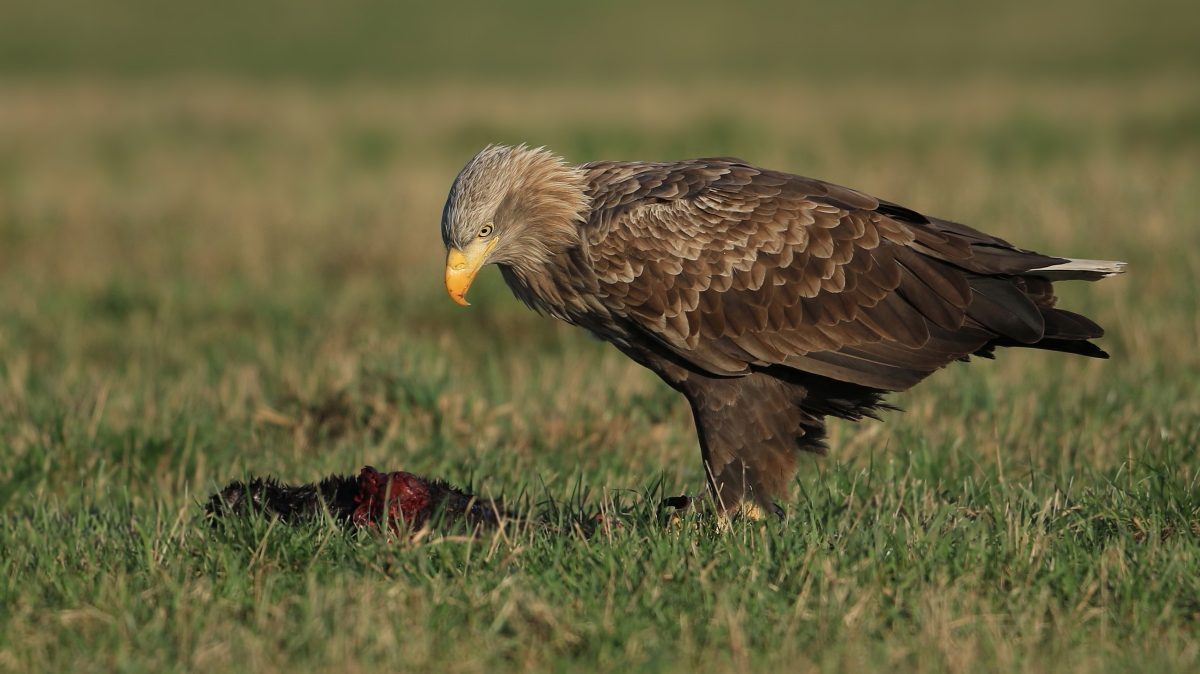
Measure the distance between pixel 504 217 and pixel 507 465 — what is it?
132 cm

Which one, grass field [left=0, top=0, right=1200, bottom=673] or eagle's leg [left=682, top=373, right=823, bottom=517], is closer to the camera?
grass field [left=0, top=0, right=1200, bottom=673]

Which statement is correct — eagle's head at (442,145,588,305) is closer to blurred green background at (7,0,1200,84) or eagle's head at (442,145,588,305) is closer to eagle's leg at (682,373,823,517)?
eagle's leg at (682,373,823,517)

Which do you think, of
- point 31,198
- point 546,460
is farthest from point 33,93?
point 546,460

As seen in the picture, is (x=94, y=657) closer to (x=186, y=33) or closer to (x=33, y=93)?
(x=33, y=93)

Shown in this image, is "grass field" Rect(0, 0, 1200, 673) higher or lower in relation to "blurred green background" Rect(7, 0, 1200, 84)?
lower

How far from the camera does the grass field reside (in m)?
3.40

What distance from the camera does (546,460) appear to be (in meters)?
5.78

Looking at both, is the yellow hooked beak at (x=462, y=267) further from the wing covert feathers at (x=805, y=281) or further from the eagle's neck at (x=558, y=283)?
the wing covert feathers at (x=805, y=281)

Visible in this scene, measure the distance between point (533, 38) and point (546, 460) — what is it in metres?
44.5

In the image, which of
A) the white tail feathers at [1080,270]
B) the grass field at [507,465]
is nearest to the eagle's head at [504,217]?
the grass field at [507,465]

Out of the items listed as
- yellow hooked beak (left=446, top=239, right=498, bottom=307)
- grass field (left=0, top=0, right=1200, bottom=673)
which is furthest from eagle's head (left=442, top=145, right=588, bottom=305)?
grass field (left=0, top=0, right=1200, bottom=673)

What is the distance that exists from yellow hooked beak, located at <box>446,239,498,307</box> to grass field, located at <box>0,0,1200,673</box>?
87 cm

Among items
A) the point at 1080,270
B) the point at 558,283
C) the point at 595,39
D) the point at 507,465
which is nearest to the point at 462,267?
the point at 558,283

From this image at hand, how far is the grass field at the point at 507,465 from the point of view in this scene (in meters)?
3.40
